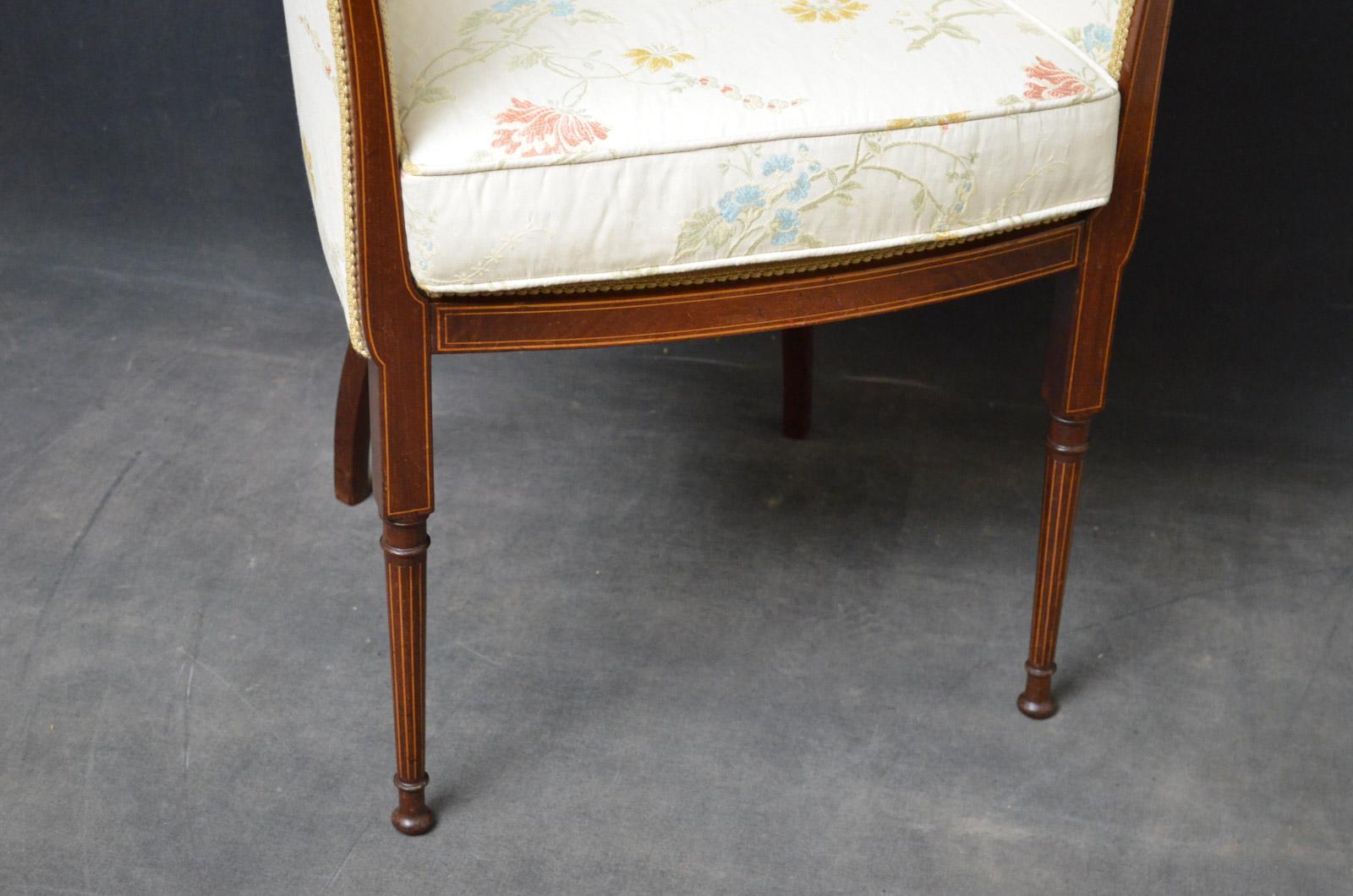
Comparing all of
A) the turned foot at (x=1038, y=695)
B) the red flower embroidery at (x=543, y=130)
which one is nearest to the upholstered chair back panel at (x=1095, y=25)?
the red flower embroidery at (x=543, y=130)

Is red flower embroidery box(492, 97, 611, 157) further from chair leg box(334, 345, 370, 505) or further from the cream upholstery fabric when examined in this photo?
chair leg box(334, 345, 370, 505)

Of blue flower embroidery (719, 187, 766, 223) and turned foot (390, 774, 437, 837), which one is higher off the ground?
blue flower embroidery (719, 187, 766, 223)

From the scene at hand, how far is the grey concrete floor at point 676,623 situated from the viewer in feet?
3.45

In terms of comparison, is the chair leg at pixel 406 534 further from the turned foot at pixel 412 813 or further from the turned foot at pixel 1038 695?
the turned foot at pixel 1038 695

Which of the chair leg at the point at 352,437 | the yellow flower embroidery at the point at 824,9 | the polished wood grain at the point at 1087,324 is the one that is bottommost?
the chair leg at the point at 352,437

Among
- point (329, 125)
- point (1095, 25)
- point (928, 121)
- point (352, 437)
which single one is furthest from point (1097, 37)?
point (352, 437)

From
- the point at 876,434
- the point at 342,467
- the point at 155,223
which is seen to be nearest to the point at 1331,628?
the point at 876,434

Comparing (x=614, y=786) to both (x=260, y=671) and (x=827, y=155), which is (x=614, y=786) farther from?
(x=827, y=155)

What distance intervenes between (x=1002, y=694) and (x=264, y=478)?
73 centimetres

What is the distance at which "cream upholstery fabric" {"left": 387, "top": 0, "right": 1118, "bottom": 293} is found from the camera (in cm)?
84

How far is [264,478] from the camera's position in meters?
1.44

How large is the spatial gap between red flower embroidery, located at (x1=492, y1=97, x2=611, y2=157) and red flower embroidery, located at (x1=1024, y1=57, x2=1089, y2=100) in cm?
28

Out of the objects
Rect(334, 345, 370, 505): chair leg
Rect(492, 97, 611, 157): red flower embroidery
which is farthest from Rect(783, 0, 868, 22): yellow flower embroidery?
Rect(334, 345, 370, 505): chair leg

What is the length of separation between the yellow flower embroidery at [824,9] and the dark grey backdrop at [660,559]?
524 mm
